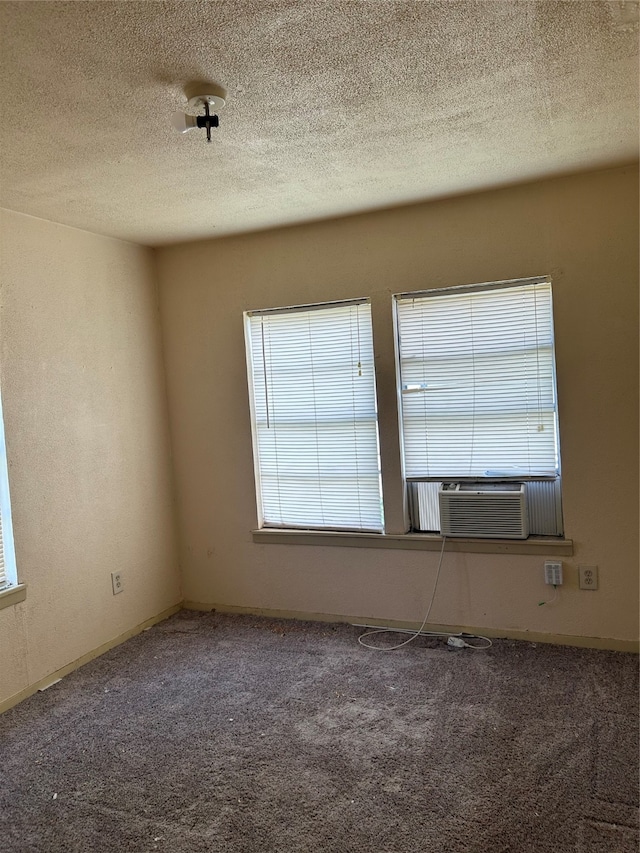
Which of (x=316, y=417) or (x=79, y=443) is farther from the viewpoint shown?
(x=316, y=417)

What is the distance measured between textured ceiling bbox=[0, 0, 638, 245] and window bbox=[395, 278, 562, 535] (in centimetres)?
62

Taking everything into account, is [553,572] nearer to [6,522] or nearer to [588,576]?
[588,576]

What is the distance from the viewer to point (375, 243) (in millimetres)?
3576

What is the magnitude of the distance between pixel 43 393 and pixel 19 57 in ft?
6.03

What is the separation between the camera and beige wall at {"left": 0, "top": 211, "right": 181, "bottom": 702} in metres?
3.12

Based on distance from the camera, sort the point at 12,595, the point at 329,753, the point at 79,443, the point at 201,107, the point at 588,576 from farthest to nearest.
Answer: the point at 79,443 → the point at 588,576 → the point at 12,595 → the point at 329,753 → the point at 201,107

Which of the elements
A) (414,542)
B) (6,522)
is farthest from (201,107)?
(414,542)

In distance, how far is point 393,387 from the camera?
3594 millimetres

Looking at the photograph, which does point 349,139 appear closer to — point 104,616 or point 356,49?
point 356,49

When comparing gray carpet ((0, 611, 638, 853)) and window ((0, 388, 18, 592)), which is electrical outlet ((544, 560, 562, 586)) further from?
window ((0, 388, 18, 592))

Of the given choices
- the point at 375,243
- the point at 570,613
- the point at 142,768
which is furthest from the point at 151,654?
the point at 375,243

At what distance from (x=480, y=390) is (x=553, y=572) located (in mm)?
1037

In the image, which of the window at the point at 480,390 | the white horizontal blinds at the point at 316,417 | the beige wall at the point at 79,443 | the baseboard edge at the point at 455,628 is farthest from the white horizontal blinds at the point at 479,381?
the beige wall at the point at 79,443

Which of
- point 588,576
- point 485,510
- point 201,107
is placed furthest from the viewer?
point 485,510
